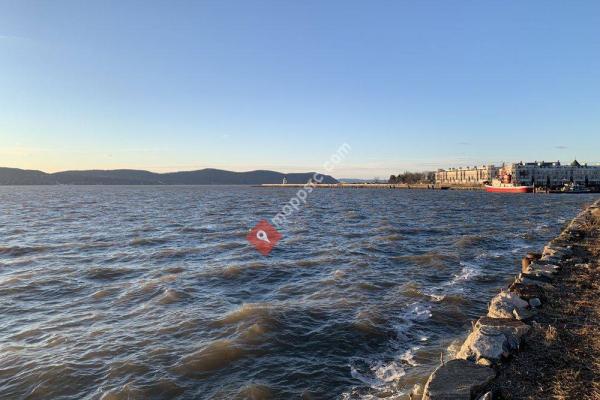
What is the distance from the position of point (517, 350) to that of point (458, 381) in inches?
74.4

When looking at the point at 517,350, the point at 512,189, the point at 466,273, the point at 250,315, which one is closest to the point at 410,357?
the point at 517,350

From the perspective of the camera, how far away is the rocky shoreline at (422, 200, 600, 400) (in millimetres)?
6059

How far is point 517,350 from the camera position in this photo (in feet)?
24.3

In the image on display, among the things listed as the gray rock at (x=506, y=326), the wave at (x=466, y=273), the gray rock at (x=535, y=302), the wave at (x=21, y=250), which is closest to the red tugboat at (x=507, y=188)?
the wave at (x=466, y=273)

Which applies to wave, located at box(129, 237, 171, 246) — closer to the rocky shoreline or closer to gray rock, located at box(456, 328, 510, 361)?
the rocky shoreline

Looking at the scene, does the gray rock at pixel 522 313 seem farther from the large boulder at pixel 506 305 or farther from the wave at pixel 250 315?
the wave at pixel 250 315

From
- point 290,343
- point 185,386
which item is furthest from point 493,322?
point 185,386

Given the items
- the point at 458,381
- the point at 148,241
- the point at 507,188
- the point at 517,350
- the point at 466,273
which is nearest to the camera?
the point at 458,381

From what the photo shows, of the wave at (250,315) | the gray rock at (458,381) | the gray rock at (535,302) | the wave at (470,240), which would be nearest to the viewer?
the gray rock at (458,381)

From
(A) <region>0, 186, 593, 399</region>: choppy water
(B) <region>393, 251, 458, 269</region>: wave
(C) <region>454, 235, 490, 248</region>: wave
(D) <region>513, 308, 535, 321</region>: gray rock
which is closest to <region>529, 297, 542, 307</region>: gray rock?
(D) <region>513, 308, 535, 321</region>: gray rock

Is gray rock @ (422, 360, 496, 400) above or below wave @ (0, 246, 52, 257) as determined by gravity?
above

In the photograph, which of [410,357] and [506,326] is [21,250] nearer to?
[410,357]

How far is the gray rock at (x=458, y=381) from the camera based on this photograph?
5.95 m

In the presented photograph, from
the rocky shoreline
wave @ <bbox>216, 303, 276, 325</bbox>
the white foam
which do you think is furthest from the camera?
wave @ <bbox>216, 303, 276, 325</bbox>
